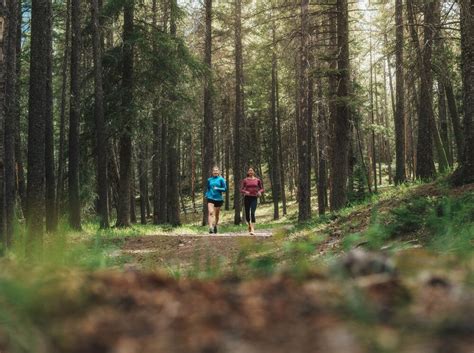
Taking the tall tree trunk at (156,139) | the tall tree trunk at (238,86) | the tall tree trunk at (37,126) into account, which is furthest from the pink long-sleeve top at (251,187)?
the tall tree trunk at (238,86)

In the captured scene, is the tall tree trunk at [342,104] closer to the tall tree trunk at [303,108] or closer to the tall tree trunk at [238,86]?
the tall tree trunk at [303,108]

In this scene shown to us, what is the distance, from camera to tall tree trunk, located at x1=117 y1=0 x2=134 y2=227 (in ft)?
61.7

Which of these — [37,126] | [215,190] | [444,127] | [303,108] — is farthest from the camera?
[444,127]

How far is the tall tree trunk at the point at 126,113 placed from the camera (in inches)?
740

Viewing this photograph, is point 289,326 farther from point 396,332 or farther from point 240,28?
point 240,28

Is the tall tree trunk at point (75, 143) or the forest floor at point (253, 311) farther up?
the tall tree trunk at point (75, 143)

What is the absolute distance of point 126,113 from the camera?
18.7 meters

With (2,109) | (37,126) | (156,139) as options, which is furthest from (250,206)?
(156,139)

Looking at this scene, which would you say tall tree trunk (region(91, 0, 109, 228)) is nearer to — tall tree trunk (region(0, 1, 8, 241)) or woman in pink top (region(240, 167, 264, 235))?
woman in pink top (region(240, 167, 264, 235))

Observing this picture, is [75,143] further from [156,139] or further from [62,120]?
[156,139]

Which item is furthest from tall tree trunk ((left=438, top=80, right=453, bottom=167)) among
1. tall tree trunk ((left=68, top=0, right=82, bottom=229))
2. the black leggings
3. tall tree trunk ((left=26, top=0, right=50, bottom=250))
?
tall tree trunk ((left=26, top=0, right=50, bottom=250))

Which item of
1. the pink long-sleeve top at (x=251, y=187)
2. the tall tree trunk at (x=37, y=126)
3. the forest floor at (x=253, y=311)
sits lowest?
the forest floor at (x=253, y=311)

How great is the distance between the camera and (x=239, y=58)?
27.7 meters

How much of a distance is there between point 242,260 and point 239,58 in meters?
25.3
